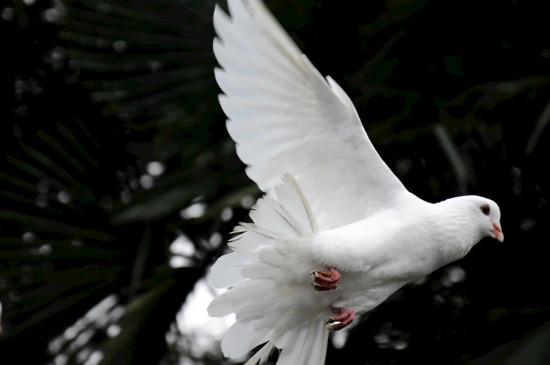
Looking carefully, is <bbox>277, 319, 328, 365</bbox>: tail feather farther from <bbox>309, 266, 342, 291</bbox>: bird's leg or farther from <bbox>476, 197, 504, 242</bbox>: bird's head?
<bbox>476, 197, 504, 242</bbox>: bird's head

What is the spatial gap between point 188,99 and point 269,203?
0.90 metres

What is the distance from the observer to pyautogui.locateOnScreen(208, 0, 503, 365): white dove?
520cm

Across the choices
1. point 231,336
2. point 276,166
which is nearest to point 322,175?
point 276,166

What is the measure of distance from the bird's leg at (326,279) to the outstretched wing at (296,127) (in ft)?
0.98

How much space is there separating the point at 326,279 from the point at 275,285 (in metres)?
0.20

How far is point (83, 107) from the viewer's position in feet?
21.9

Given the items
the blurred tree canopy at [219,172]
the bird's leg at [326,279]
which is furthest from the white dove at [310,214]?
the blurred tree canopy at [219,172]

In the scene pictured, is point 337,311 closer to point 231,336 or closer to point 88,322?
point 231,336

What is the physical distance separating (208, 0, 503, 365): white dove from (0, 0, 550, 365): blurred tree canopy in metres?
0.33

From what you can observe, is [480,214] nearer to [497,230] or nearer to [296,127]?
[497,230]

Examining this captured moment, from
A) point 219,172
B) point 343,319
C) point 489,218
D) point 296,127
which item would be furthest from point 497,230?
point 219,172

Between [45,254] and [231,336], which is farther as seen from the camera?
[45,254]

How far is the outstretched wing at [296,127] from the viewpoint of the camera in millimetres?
5102

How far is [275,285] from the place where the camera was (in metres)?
5.28
